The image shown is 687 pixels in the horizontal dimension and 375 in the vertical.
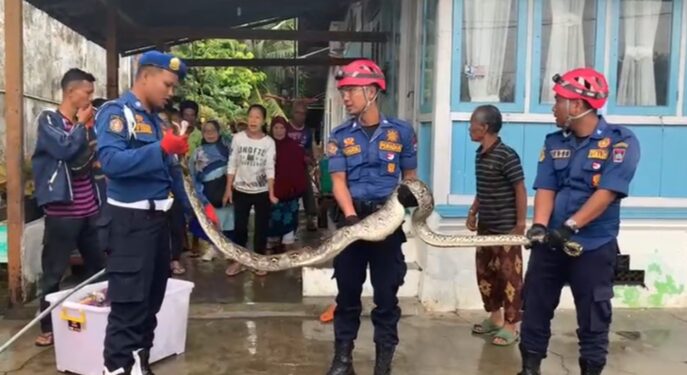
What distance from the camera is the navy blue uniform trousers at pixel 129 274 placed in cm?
323

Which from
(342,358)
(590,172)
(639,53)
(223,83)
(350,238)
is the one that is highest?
(223,83)

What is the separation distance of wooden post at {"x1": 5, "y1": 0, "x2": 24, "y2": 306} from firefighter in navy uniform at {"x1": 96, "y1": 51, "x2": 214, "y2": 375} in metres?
2.05

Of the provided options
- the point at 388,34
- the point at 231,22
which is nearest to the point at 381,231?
the point at 388,34

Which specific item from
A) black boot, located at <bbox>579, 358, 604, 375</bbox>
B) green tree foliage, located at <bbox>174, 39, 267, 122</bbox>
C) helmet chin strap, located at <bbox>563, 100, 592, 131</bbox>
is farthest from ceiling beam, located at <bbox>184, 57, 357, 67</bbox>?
green tree foliage, located at <bbox>174, 39, 267, 122</bbox>

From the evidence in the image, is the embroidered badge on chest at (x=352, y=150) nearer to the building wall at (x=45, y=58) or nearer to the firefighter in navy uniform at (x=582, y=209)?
the firefighter in navy uniform at (x=582, y=209)

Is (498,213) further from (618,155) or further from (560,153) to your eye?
(618,155)

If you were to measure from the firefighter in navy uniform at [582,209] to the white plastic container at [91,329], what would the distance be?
2048 millimetres

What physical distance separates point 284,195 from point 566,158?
343cm

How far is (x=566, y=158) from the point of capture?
3500 mm

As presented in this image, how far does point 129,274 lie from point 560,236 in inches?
81.9

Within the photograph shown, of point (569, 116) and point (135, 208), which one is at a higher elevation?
point (569, 116)

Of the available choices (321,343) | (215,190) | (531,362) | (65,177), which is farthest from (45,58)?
(531,362)

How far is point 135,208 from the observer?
10.6ft

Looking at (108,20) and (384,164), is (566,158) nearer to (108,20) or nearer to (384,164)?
(384,164)
